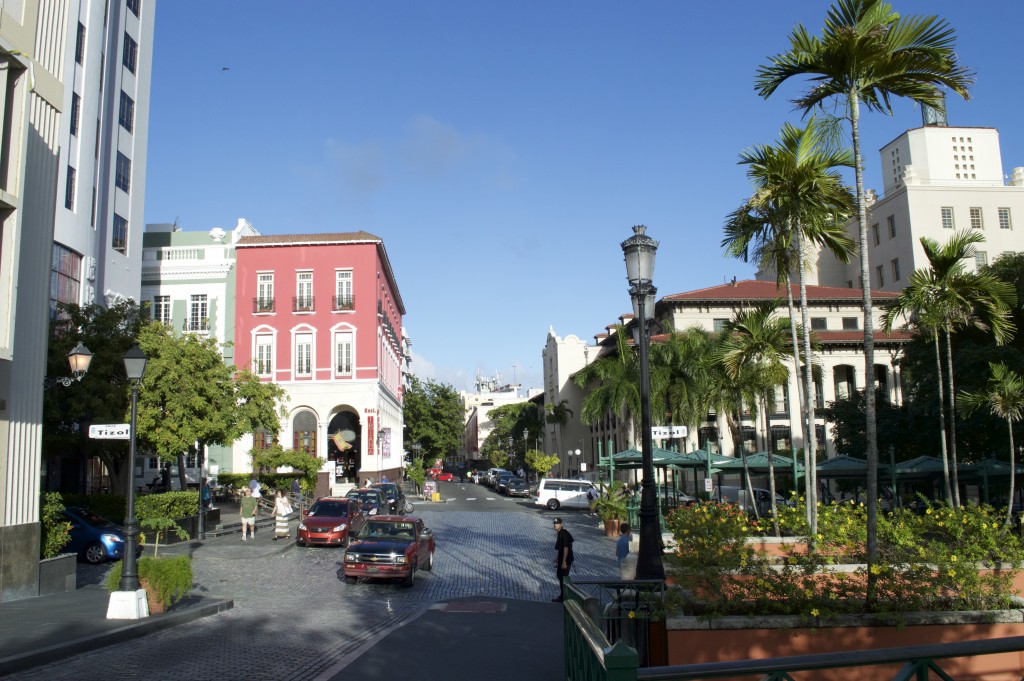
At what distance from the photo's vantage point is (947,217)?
58500 millimetres

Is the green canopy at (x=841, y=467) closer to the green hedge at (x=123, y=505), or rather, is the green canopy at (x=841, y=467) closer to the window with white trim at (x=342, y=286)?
the green hedge at (x=123, y=505)

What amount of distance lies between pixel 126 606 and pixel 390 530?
320 inches

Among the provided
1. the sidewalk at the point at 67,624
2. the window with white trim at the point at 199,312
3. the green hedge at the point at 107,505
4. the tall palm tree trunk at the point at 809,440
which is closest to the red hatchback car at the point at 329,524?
the green hedge at the point at 107,505

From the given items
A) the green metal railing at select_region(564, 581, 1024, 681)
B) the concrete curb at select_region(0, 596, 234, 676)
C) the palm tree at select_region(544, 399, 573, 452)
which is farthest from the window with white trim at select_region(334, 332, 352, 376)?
the green metal railing at select_region(564, 581, 1024, 681)

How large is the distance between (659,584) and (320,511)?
19.6 meters

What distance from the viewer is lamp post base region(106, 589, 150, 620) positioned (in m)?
12.8

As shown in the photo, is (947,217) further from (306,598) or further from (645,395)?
(306,598)

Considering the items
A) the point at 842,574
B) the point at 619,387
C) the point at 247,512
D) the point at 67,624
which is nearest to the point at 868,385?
the point at 842,574

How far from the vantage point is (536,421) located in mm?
86312

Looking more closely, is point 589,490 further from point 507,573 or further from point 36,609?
point 36,609

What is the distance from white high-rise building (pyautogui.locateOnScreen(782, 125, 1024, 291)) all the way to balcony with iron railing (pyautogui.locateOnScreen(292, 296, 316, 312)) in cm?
3624

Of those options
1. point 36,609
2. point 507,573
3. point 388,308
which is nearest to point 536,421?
point 388,308

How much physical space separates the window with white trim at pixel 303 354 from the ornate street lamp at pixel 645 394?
3708 centimetres

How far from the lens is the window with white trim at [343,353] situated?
157 feet
